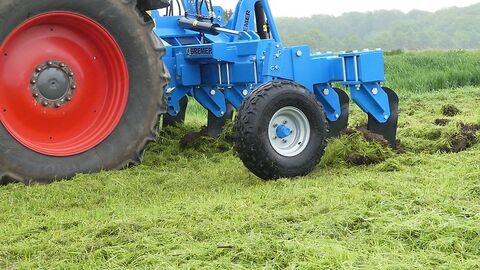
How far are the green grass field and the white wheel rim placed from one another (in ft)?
0.84

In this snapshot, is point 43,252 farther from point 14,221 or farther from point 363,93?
point 363,93

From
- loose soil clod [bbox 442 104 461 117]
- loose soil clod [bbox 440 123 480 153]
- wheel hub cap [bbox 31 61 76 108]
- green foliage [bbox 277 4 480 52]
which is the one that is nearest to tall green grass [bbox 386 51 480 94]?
loose soil clod [bbox 442 104 461 117]

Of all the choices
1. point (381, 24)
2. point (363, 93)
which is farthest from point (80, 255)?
point (381, 24)

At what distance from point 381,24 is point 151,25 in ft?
310

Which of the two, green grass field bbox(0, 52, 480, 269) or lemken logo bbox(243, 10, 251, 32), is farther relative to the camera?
lemken logo bbox(243, 10, 251, 32)

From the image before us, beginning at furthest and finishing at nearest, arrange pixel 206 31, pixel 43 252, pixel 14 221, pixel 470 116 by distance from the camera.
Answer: pixel 470 116 → pixel 206 31 → pixel 14 221 → pixel 43 252

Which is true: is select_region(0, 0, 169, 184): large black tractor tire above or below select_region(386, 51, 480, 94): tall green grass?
above

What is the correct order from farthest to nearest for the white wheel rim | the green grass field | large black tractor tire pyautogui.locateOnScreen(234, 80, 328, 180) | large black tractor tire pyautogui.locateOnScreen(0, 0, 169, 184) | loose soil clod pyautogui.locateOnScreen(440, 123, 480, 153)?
loose soil clod pyautogui.locateOnScreen(440, 123, 480, 153) < the white wheel rim < large black tractor tire pyautogui.locateOnScreen(234, 80, 328, 180) < large black tractor tire pyautogui.locateOnScreen(0, 0, 169, 184) < the green grass field

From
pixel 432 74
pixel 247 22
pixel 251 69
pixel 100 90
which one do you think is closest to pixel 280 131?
pixel 251 69

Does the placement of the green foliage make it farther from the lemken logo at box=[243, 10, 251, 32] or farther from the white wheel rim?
the white wheel rim

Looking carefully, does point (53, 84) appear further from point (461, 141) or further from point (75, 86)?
point (461, 141)

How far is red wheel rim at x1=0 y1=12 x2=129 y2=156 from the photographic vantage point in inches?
162

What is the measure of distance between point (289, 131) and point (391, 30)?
88843 millimetres

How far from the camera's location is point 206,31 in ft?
20.6
